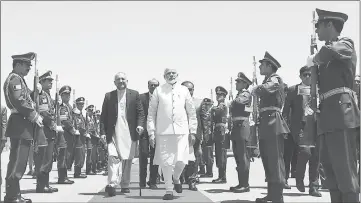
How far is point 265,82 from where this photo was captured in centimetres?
776

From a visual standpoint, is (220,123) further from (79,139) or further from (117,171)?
(117,171)

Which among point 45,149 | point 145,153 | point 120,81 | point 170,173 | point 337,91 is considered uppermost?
point 120,81

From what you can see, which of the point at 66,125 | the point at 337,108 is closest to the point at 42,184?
the point at 66,125

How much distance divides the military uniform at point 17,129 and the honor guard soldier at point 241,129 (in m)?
3.98

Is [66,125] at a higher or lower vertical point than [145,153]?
higher

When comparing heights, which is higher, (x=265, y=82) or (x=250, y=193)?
(x=265, y=82)

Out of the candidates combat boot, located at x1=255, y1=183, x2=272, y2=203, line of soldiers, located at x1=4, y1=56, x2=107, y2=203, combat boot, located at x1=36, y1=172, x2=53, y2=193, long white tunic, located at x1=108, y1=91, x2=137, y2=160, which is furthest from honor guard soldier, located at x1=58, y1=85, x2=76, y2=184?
combat boot, located at x1=255, y1=183, x2=272, y2=203

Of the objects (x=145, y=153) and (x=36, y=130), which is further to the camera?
(x=145, y=153)

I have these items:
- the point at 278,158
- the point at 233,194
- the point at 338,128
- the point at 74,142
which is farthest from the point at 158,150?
the point at 74,142

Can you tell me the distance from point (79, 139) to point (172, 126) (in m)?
5.81

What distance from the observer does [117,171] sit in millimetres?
9164

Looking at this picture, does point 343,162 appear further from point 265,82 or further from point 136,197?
point 136,197

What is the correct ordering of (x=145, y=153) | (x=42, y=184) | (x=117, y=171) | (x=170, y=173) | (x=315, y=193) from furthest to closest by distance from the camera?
1. (x=145, y=153)
2. (x=42, y=184)
3. (x=117, y=171)
4. (x=315, y=193)
5. (x=170, y=173)

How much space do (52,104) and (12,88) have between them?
245 cm
